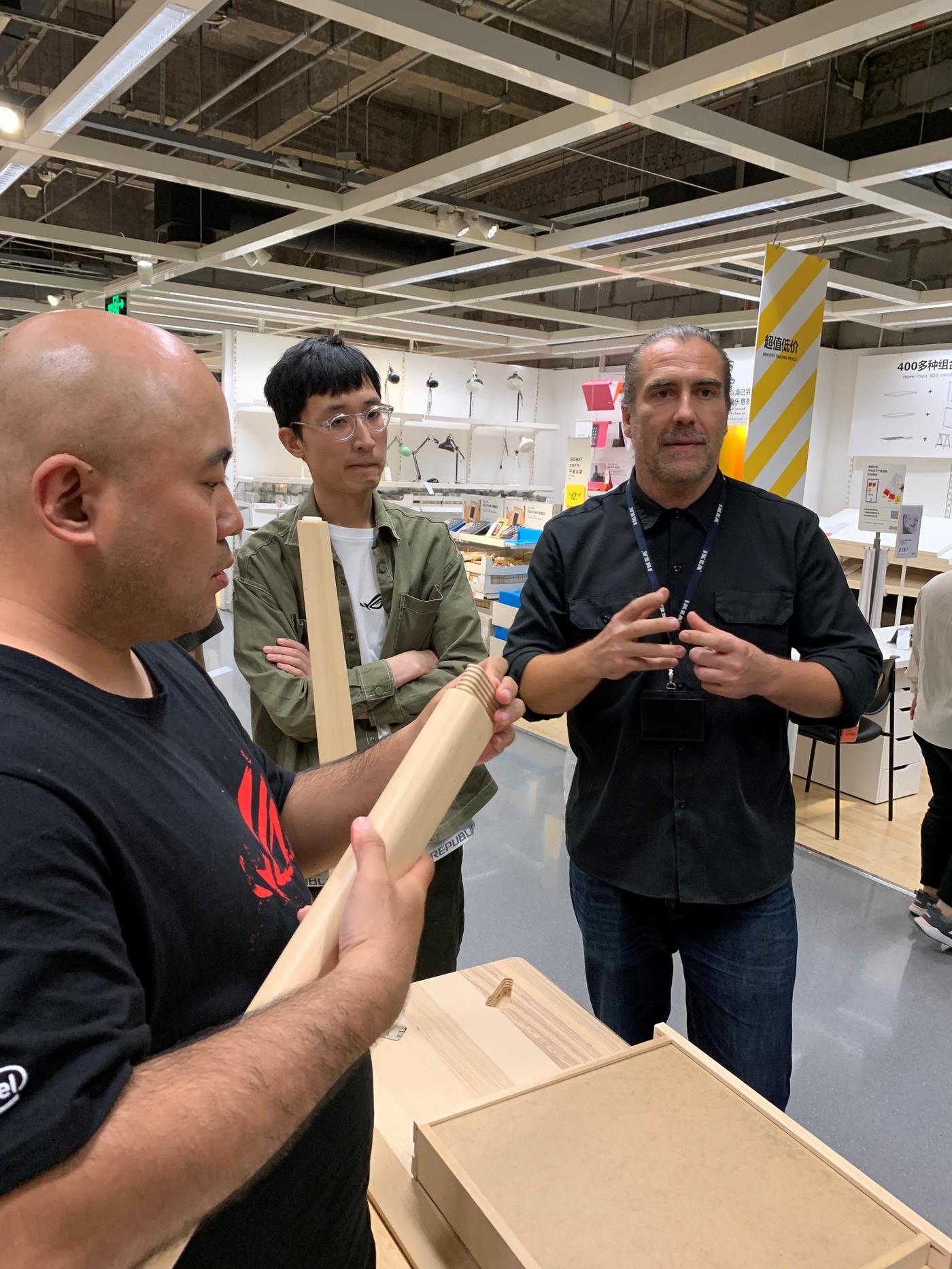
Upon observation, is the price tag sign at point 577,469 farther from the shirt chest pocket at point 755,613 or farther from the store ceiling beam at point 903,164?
the shirt chest pocket at point 755,613

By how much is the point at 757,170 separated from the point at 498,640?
365 cm

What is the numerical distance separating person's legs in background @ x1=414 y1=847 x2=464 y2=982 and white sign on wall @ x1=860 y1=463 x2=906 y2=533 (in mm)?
3787

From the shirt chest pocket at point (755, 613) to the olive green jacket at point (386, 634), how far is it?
0.56m

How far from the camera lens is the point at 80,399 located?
700 mm

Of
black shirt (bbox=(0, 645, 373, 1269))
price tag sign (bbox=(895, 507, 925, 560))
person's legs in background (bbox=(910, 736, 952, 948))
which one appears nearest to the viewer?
black shirt (bbox=(0, 645, 373, 1269))

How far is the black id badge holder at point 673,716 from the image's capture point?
1.60 m

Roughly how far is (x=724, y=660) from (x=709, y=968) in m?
0.63

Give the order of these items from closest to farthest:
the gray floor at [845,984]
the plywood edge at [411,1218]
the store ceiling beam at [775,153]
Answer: the plywood edge at [411,1218] < the gray floor at [845,984] < the store ceiling beam at [775,153]

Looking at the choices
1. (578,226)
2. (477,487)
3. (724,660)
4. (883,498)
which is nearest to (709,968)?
(724,660)

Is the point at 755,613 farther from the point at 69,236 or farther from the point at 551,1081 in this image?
the point at 69,236

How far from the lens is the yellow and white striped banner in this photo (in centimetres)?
391

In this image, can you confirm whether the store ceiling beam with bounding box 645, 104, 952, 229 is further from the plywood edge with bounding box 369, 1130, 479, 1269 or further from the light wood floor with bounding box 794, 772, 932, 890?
the plywood edge with bounding box 369, 1130, 479, 1269

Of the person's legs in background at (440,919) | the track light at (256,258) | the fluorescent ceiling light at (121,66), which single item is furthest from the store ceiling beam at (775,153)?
the track light at (256,258)

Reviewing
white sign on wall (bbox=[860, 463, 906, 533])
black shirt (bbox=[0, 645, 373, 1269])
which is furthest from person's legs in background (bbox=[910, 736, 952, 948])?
black shirt (bbox=[0, 645, 373, 1269])
